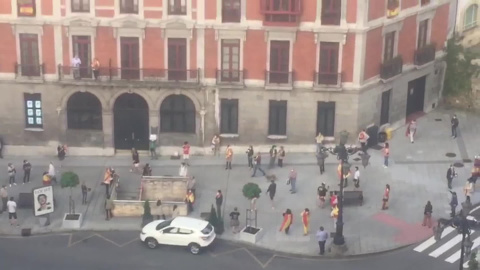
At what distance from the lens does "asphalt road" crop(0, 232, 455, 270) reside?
54.5 metres

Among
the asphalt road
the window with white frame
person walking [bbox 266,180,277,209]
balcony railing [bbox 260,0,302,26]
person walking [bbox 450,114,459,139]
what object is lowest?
the asphalt road

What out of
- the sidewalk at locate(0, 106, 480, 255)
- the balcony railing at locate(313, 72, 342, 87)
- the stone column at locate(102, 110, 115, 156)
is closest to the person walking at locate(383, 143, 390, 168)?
the sidewalk at locate(0, 106, 480, 255)

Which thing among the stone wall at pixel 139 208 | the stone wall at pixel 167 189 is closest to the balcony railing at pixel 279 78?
the stone wall at pixel 167 189

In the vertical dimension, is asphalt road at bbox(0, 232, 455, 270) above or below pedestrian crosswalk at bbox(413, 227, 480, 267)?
below

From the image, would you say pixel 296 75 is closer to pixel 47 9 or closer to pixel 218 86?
pixel 218 86

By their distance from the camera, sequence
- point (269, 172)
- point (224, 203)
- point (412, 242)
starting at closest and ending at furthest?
1. point (412, 242)
2. point (224, 203)
3. point (269, 172)

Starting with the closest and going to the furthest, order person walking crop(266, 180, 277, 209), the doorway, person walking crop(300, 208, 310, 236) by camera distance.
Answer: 1. person walking crop(300, 208, 310, 236)
2. person walking crop(266, 180, 277, 209)
3. the doorway

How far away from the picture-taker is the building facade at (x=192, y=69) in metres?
65.2

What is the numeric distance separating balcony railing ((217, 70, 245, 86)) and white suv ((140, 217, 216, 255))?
1333cm

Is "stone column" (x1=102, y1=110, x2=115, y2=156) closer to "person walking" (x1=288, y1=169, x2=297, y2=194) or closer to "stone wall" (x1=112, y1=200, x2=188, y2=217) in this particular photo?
"stone wall" (x1=112, y1=200, x2=188, y2=217)

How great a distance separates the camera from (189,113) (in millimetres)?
68000

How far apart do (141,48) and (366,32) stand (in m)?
15.0

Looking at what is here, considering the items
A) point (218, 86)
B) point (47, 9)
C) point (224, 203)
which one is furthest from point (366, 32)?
point (47, 9)

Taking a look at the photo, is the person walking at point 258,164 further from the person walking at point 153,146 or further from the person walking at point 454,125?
the person walking at point 454,125
